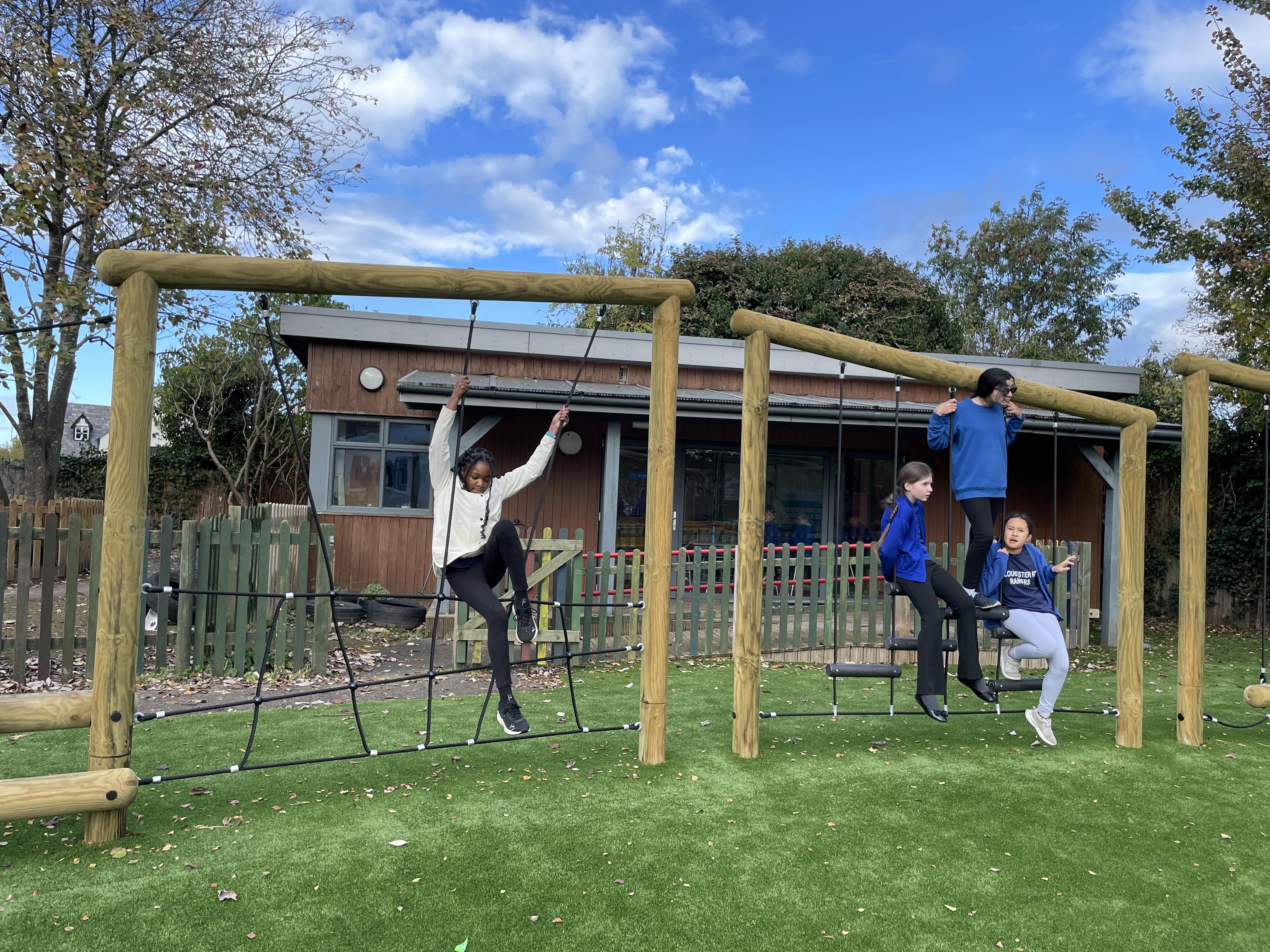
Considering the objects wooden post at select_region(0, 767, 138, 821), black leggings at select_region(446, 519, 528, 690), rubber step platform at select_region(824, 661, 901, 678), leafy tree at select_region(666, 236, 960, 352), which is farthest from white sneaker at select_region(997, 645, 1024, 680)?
leafy tree at select_region(666, 236, 960, 352)

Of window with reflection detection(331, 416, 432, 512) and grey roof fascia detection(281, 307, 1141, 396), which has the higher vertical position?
grey roof fascia detection(281, 307, 1141, 396)

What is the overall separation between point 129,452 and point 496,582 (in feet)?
6.91

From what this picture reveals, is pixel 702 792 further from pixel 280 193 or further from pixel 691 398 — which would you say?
pixel 280 193

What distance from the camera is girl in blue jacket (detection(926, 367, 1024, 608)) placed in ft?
16.1

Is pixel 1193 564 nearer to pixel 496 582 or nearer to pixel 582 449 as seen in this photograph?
pixel 496 582

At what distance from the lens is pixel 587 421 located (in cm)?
1230

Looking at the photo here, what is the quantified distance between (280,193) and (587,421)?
7.06 m

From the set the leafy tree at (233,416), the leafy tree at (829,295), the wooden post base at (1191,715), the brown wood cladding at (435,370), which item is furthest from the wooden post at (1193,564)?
the leafy tree at (829,295)

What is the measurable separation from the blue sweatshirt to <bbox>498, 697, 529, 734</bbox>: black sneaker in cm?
289

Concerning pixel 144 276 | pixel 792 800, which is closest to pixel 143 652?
pixel 144 276

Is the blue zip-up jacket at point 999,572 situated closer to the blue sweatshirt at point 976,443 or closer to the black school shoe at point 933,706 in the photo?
the blue sweatshirt at point 976,443

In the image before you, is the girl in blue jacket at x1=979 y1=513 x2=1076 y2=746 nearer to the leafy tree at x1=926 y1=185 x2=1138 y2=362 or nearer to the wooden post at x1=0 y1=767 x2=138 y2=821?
the wooden post at x1=0 y1=767 x2=138 y2=821

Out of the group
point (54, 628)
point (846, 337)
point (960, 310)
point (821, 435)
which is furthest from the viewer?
point (960, 310)

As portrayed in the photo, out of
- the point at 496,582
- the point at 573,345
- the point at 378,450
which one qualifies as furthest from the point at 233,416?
the point at 496,582
